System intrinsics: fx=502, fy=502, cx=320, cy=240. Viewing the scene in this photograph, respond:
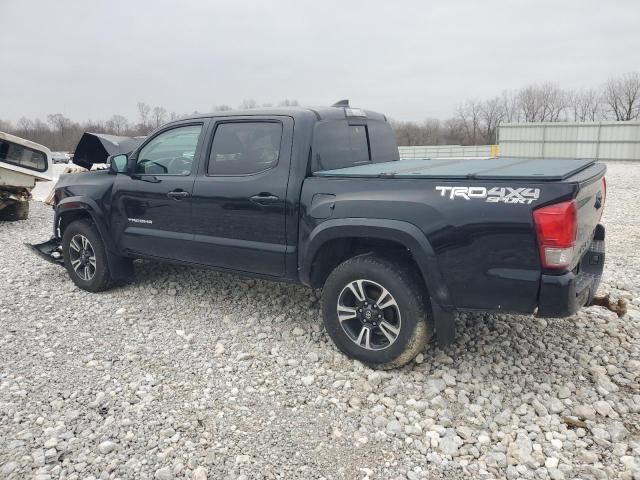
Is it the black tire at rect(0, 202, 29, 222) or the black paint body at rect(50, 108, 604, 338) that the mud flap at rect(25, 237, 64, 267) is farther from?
the black tire at rect(0, 202, 29, 222)

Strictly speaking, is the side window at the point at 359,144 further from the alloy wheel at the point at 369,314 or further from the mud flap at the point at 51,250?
the mud flap at the point at 51,250

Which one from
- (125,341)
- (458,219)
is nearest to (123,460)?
(125,341)

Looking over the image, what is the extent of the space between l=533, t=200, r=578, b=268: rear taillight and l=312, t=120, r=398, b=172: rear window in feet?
5.69

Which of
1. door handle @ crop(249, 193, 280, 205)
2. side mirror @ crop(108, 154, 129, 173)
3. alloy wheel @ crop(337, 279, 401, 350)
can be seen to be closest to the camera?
alloy wheel @ crop(337, 279, 401, 350)

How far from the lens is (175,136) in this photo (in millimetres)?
4766

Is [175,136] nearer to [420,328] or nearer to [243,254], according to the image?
[243,254]

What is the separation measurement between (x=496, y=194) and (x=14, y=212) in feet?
34.4


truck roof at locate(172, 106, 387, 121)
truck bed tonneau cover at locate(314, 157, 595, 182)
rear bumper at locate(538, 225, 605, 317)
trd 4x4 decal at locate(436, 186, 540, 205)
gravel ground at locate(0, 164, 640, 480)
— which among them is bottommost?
gravel ground at locate(0, 164, 640, 480)

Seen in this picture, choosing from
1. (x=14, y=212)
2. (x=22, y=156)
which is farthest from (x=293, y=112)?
(x=14, y=212)

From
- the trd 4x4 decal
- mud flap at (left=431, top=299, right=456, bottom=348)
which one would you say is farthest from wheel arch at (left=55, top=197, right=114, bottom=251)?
the trd 4x4 decal

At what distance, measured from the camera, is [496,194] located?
2949mm

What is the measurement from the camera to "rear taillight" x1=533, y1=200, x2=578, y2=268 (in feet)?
9.11

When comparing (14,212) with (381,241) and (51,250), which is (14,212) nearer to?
(51,250)

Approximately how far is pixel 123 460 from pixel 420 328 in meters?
1.97
